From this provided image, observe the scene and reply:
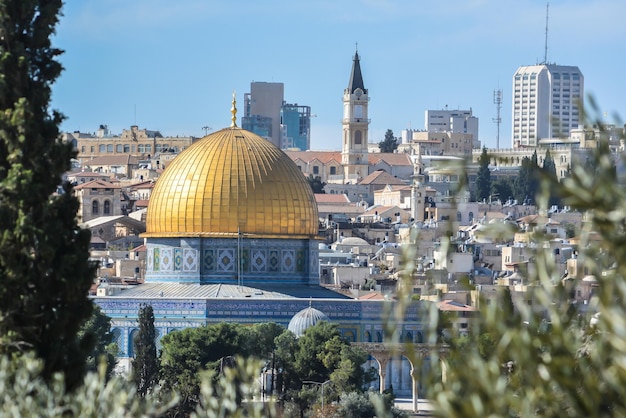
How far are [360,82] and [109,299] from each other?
275 feet

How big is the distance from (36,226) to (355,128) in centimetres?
12189

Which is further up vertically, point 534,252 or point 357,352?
point 534,252

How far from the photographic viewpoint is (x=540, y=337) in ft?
34.8

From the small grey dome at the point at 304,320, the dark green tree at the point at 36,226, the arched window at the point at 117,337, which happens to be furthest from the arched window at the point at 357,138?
the dark green tree at the point at 36,226

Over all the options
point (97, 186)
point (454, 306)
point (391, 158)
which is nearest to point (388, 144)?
point (391, 158)

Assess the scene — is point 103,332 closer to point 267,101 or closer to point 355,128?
point 355,128

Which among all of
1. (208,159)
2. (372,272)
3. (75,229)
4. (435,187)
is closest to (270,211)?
(208,159)

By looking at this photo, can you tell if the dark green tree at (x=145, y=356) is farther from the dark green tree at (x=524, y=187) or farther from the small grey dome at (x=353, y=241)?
the dark green tree at (x=524, y=187)

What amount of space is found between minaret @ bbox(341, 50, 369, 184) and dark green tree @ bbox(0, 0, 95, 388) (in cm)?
11703

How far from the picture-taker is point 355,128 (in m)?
138

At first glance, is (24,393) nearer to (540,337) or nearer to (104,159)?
(540,337)

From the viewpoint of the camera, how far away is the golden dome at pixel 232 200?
52188mm

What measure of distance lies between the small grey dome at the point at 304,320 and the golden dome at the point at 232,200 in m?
1.87

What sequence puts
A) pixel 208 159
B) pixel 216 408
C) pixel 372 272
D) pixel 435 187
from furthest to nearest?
pixel 435 187 < pixel 372 272 < pixel 208 159 < pixel 216 408
